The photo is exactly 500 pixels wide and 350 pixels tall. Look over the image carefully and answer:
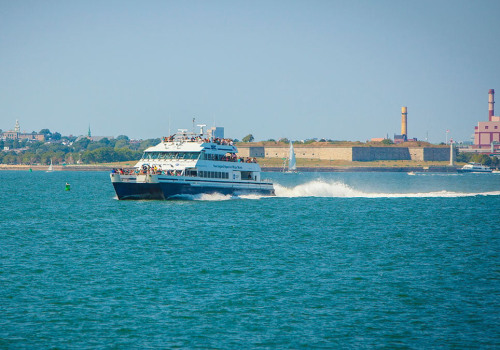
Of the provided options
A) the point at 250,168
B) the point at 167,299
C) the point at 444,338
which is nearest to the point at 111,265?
the point at 167,299

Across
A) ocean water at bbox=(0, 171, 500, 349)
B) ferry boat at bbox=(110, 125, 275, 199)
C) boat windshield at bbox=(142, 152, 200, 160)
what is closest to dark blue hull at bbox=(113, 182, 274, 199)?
ferry boat at bbox=(110, 125, 275, 199)

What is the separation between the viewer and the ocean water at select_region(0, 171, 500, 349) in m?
22.3

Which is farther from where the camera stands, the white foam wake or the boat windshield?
the white foam wake

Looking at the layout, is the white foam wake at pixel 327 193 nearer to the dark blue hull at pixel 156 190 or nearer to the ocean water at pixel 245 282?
the dark blue hull at pixel 156 190

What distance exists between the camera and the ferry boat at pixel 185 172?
6353cm

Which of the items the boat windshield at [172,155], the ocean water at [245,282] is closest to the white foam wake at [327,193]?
the boat windshield at [172,155]

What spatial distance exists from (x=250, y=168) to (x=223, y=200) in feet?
20.0

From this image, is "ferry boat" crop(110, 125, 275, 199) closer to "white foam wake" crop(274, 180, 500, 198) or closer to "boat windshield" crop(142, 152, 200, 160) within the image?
"boat windshield" crop(142, 152, 200, 160)

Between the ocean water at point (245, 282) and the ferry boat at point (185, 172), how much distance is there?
7.68m

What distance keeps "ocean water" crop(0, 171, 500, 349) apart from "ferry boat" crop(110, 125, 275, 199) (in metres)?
7.68

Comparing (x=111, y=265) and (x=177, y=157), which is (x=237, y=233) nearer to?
(x=111, y=265)

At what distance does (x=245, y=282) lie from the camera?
29.5 m

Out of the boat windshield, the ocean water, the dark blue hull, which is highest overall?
the boat windshield

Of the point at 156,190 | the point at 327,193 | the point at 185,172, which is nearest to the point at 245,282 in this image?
the point at 156,190
